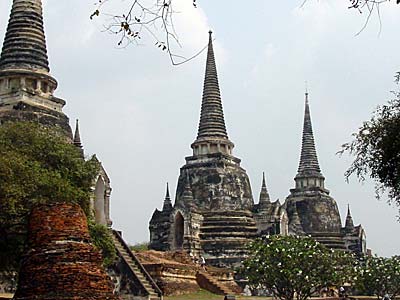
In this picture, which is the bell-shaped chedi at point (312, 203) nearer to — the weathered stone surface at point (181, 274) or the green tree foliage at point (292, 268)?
the weathered stone surface at point (181, 274)

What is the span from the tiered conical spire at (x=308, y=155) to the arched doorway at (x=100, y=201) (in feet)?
86.5

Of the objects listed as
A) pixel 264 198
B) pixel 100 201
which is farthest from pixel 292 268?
pixel 264 198

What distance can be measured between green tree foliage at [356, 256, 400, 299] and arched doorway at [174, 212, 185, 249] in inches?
438

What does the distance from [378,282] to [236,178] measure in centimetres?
1185

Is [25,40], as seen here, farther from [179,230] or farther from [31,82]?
[179,230]

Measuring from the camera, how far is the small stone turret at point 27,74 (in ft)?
106

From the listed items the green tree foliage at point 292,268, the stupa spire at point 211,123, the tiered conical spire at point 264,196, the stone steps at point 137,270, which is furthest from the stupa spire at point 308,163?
the stone steps at point 137,270

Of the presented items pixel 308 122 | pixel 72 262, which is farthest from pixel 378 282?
pixel 72 262

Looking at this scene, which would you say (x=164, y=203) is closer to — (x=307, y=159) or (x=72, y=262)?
(x=307, y=159)

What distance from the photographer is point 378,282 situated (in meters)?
39.1

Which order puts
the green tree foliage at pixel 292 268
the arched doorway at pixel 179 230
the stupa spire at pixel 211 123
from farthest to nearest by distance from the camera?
the stupa spire at pixel 211 123 → the arched doorway at pixel 179 230 → the green tree foliage at pixel 292 268

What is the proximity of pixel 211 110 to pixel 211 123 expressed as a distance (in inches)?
43.1

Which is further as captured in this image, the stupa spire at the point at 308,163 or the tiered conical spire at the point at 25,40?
the stupa spire at the point at 308,163

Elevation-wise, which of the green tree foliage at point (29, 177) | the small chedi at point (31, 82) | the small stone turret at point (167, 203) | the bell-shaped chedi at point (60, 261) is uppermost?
the small chedi at point (31, 82)
